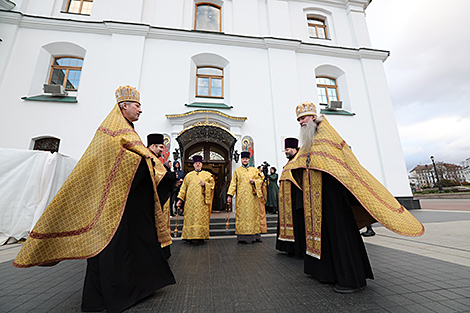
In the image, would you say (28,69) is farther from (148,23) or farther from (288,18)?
(288,18)

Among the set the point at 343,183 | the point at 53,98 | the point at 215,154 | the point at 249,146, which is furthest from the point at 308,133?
the point at 53,98

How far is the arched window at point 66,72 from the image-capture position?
8.77 meters

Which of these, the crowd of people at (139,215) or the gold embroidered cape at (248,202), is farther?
the gold embroidered cape at (248,202)

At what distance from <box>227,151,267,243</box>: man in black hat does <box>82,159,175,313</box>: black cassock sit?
2.61 metres

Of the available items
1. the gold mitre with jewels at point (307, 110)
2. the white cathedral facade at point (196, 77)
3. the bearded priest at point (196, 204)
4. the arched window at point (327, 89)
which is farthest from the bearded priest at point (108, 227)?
the arched window at point (327, 89)

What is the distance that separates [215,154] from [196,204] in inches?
185

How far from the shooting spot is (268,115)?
9.08m

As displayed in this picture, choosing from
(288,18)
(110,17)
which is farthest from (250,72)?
(110,17)

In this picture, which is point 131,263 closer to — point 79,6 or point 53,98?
point 53,98

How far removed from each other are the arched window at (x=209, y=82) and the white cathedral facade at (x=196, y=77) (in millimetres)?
49

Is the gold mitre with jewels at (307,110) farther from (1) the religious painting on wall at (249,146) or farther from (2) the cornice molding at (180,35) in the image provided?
(2) the cornice molding at (180,35)

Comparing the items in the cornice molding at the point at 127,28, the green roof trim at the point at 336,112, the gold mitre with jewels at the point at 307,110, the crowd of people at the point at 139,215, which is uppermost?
Answer: the cornice molding at the point at 127,28

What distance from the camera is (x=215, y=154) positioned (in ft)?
30.4

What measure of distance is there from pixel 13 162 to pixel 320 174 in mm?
7309
